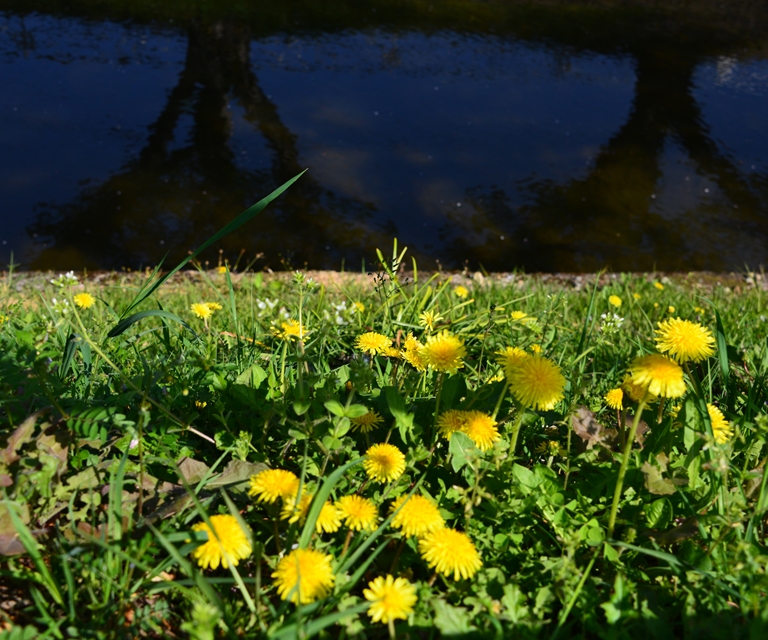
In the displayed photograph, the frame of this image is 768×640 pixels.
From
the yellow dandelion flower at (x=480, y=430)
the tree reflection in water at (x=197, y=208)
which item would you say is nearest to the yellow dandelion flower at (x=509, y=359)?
the yellow dandelion flower at (x=480, y=430)

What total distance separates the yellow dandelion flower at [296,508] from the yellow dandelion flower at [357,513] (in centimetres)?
6

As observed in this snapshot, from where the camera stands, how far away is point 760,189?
29.7ft

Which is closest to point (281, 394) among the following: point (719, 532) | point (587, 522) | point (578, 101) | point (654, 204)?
point (587, 522)

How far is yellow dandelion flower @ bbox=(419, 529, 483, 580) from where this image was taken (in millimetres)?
1259

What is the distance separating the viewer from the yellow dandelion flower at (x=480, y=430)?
5.10 ft

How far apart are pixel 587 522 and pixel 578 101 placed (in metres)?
10.7

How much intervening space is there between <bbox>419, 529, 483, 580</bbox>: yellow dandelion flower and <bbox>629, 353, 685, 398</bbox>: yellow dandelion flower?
1.49 ft

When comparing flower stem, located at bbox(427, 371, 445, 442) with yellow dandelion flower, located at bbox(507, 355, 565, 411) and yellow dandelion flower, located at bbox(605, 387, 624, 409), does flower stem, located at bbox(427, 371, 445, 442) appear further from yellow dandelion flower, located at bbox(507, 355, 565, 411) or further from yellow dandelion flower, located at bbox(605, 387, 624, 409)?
yellow dandelion flower, located at bbox(605, 387, 624, 409)

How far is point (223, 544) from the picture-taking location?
1.25 meters

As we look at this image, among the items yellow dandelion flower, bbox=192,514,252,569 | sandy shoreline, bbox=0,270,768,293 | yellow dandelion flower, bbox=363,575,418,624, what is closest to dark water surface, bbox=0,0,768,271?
sandy shoreline, bbox=0,270,768,293

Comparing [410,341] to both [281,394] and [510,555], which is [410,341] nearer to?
[281,394]

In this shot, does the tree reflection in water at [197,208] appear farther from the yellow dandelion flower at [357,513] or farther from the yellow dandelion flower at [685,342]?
the yellow dandelion flower at [357,513]

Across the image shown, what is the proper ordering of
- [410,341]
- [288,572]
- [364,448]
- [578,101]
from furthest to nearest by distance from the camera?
[578,101]
[410,341]
[364,448]
[288,572]

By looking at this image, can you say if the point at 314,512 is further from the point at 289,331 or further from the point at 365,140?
the point at 365,140
